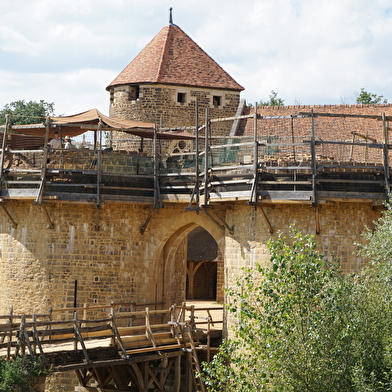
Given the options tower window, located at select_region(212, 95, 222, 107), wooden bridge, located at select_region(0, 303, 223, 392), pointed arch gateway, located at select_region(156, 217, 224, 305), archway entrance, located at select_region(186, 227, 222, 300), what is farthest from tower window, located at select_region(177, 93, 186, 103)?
wooden bridge, located at select_region(0, 303, 223, 392)

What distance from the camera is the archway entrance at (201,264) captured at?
32562mm

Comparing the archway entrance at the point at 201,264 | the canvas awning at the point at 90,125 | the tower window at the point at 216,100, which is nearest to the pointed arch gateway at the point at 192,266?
the archway entrance at the point at 201,264

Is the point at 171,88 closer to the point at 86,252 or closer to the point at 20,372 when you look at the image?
the point at 86,252

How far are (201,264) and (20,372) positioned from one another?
63.8ft

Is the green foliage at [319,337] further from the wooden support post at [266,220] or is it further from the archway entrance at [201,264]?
the archway entrance at [201,264]

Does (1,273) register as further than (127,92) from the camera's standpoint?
No

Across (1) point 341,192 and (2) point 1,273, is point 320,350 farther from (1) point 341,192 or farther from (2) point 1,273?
(2) point 1,273

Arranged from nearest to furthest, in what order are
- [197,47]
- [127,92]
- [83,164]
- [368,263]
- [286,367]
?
[286,367]
[368,263]
[83,164]
[127,92]
[197,47]

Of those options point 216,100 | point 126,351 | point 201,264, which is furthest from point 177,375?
point 201,264

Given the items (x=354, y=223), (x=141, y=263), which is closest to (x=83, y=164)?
(x=141, y=263)

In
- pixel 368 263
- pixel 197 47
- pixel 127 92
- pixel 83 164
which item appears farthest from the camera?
pixel 197 47

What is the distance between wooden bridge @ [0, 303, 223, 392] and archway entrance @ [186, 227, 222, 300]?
37.4 feet

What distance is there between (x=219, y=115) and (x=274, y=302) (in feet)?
47.7

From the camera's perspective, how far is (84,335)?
62.5ft
